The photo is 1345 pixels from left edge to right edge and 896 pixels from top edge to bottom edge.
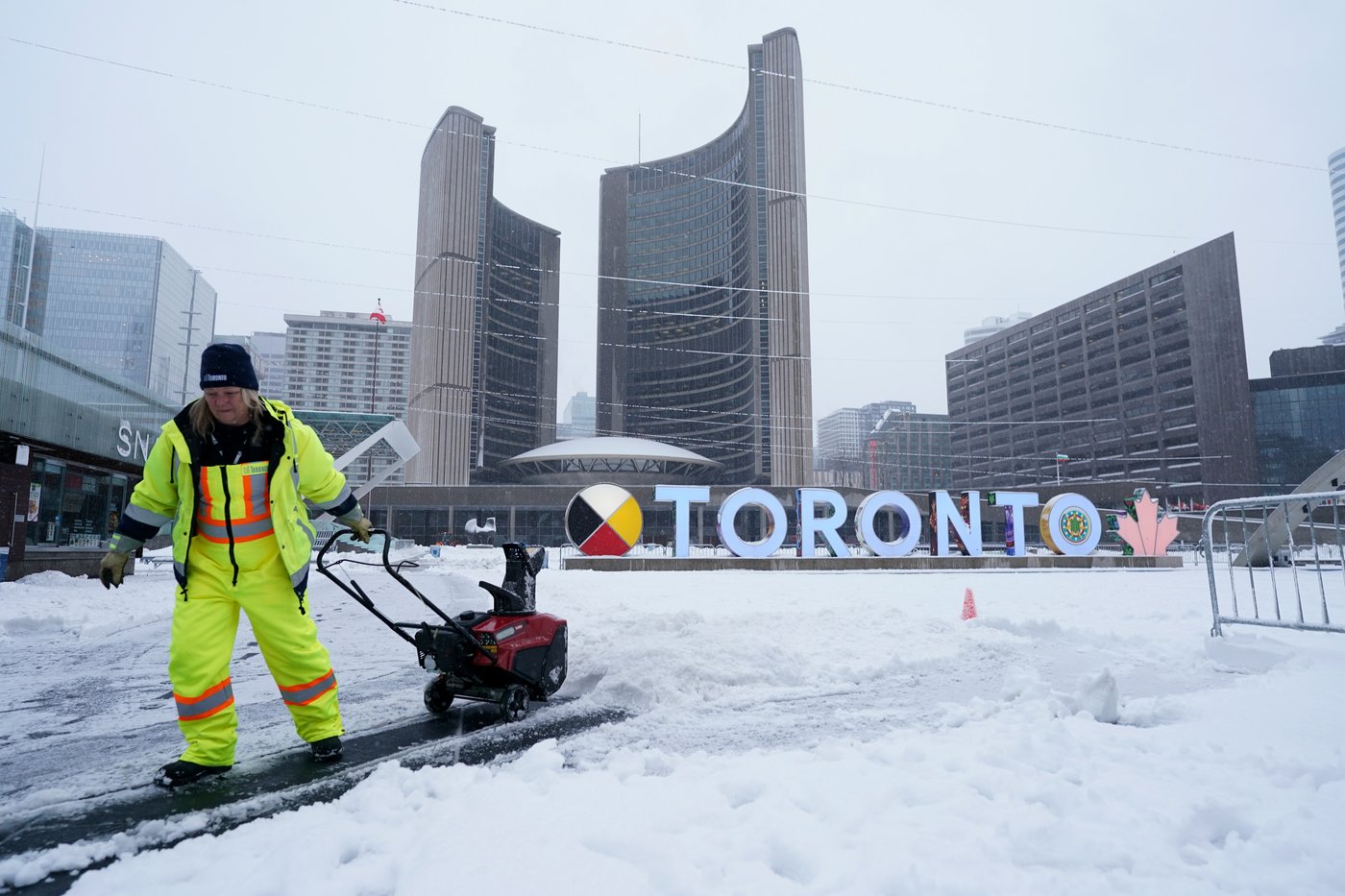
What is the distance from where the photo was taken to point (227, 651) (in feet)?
10.7

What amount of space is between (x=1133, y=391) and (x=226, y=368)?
115567 mm

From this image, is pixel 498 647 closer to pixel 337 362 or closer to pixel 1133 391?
pixel 1133 391

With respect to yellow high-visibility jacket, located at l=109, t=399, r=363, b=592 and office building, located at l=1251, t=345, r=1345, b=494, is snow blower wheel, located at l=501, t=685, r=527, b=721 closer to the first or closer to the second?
yellow high-visibility jacket, located at l=109, t=399, r=363, b=592

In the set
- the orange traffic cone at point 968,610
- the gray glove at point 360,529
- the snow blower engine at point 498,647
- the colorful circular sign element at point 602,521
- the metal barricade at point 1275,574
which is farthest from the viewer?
the colorful circular sign element at point 602,521

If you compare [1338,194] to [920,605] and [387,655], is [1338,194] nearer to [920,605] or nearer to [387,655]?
[920,605]

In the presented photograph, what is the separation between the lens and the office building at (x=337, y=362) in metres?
140

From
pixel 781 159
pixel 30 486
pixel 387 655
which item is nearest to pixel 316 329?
pixel 781 159

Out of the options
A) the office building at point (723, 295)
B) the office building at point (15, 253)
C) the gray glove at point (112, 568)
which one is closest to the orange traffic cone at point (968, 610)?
the gray glove at point (112, 568)

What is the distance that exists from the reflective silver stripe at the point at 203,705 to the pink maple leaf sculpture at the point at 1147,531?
28.1 metres

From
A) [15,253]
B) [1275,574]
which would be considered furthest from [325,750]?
[15,253]

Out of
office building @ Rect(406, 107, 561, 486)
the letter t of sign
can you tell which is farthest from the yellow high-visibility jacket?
office building @ Rect(406, 107, 561, 486)

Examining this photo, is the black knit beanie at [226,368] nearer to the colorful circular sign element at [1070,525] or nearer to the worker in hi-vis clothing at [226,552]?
the worker in hi-vis clothing at [226,552]

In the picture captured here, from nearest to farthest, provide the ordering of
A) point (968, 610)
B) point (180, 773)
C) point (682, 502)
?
point (180, 773), point (968, 610), point (682, 502)

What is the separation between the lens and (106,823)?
8.63 feet
